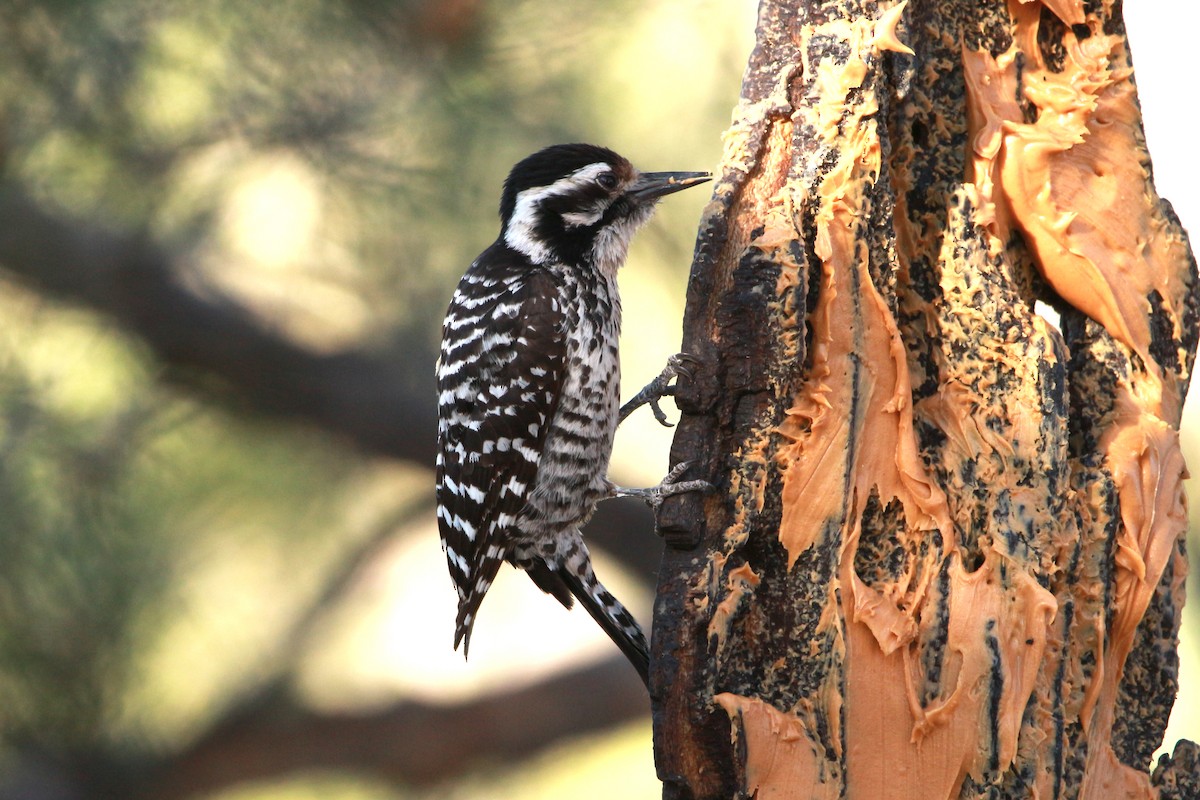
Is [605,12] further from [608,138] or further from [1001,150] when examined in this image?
[1001,150]

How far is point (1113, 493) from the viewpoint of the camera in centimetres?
137

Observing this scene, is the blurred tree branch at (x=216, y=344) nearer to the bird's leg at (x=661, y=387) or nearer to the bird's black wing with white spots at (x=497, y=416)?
the bird's black wing with white spots at (x=497, y=416)

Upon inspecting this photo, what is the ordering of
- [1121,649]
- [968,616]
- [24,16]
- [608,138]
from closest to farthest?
[968,616]
[1121,649]
[24,16]
[608,138]

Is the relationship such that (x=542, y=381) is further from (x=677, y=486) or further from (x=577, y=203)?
(x=677, y=486)

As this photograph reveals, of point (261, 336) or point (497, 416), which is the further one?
point (261, 336)

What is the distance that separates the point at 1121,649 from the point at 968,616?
0.25 meters

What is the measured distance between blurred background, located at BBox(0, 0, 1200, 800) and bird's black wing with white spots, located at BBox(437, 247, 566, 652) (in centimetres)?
46

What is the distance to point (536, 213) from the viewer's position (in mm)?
2059

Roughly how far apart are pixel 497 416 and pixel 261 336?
72cm

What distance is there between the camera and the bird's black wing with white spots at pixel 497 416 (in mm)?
1966

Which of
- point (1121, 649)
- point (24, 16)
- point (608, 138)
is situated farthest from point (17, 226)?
point (1121, 649)

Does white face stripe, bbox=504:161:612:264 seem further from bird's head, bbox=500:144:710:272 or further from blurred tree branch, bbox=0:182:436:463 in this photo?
blurred tree branch, bbox=0:182:436:463

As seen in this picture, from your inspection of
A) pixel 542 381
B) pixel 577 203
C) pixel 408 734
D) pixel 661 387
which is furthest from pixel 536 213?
pixel 408 734

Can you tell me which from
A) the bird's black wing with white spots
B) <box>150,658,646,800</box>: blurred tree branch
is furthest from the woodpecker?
<box>150,658,646,800</box>: blurred tree branch
